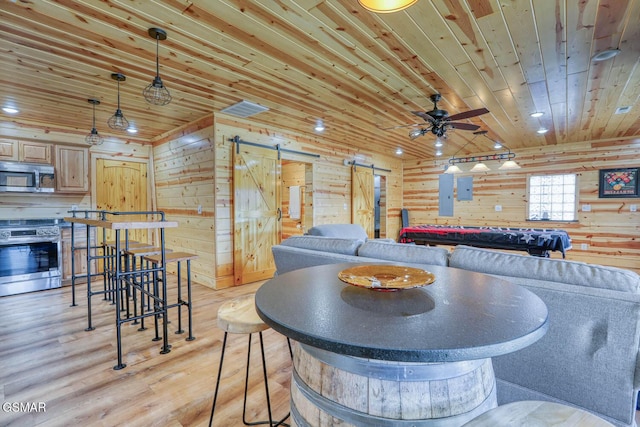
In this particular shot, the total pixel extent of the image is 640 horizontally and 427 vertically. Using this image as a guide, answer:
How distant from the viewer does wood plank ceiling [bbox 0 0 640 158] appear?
2016 mm

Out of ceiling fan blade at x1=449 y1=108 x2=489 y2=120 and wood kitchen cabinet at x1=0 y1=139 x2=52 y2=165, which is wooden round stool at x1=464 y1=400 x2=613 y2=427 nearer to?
ceiling fan blade at x1=449 y1=108 x2=489 y2=120

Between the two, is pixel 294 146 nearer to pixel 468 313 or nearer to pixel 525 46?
pixel 525 46

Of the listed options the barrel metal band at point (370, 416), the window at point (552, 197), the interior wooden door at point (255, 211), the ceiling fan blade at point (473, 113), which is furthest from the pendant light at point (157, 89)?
the window at point (552, 197)

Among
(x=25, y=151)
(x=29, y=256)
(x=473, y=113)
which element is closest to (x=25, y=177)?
(x=25, y=151)

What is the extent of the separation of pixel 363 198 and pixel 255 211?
2865 millimetres

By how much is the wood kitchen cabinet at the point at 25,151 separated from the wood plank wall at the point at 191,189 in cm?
150

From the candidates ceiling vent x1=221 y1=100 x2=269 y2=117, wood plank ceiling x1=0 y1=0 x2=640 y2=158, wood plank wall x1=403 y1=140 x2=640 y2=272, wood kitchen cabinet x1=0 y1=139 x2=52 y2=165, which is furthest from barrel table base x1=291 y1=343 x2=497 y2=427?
wood plank wall x1=403 y1=140 x2=640 y2=272

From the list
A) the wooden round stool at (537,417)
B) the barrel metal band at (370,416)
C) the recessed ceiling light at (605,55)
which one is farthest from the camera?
the recessed ceiling light at (605,55)

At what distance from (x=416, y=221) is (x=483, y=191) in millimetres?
1733

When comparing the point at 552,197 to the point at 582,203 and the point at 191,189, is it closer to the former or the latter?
the point at 582,203

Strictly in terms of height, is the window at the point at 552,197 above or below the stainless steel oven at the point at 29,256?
above

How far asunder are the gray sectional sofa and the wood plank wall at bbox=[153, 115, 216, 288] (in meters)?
3.70

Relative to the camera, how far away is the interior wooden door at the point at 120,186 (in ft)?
17.0

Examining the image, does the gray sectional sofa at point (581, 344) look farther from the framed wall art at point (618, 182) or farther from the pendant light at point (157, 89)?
the framed wall art at point (618, 182)
